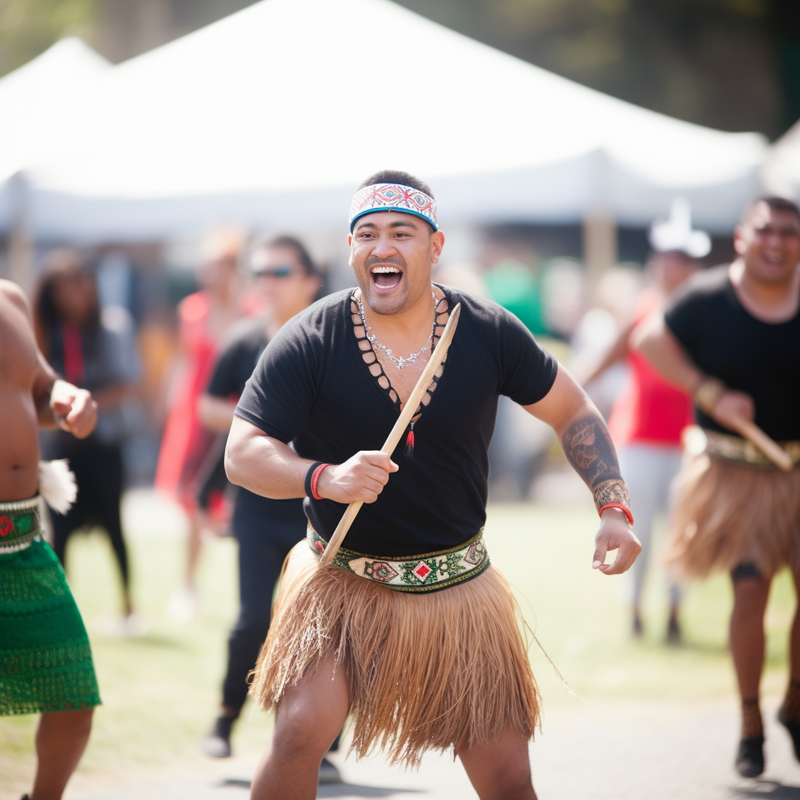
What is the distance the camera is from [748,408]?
4.43 metres

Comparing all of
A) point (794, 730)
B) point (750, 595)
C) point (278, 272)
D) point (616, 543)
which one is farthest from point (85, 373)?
point (794, 730)

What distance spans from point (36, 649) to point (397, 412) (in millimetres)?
1387

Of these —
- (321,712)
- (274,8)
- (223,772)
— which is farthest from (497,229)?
(321,712)

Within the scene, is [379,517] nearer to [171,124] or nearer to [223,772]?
[223,772]

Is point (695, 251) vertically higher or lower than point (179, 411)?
higher

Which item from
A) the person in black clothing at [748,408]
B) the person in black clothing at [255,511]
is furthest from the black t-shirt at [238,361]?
the person in black clothing at [748,408]

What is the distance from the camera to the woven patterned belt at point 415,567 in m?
3.13

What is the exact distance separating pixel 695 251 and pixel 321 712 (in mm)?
4725

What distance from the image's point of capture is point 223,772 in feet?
14.4

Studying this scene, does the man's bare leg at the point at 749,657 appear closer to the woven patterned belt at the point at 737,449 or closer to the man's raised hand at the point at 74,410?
the woven patterned belt at the point at 737,449

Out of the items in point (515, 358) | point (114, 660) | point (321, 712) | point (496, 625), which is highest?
point (515, 358)

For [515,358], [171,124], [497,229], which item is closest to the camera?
[515,358]

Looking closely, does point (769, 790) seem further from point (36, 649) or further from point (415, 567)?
point (36, 649)

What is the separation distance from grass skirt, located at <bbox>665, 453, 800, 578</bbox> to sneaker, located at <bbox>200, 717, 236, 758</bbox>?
2.11 m
